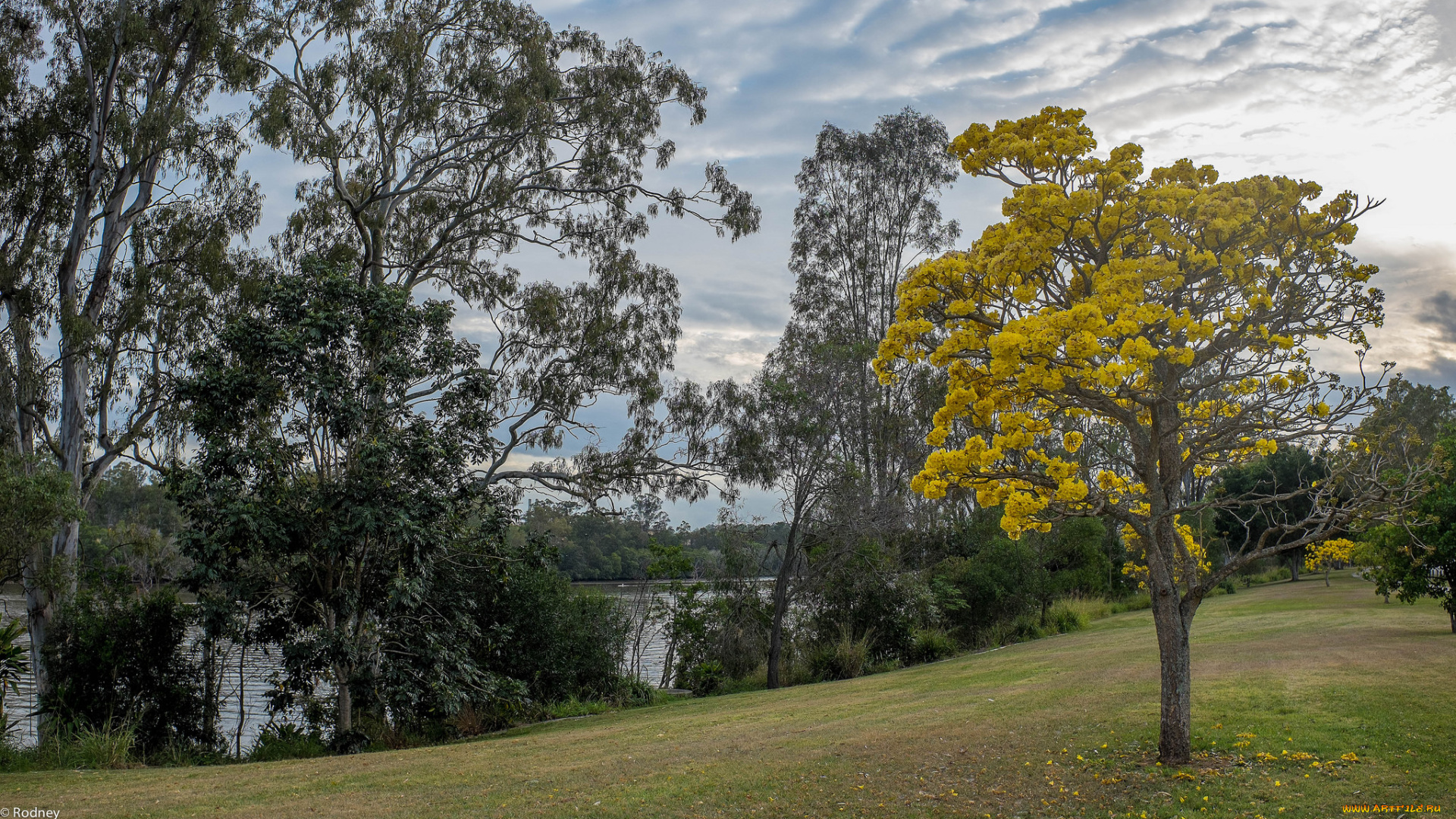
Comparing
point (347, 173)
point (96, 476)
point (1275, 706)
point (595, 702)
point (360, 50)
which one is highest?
point (360, 50)

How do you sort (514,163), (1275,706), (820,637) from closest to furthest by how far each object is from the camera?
(1275,706), (514,163), (820,637)

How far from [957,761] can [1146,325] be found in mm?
4111

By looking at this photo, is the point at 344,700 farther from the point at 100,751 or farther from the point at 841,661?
the point at 841,661

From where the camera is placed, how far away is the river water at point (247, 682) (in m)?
13.3

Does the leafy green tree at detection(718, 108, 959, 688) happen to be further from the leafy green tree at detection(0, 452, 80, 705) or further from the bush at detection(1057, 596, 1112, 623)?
the leafy green tree at detection(0, 452, 80, 705)

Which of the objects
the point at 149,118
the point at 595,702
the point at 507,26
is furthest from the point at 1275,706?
the point at 149,118

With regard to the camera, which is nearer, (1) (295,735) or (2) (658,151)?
(1) (295,735)

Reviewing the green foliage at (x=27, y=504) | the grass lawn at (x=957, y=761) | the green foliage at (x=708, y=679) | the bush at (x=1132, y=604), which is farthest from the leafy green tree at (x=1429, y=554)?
the green foliage at (x=27, y=504)

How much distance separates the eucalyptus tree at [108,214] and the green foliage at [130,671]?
3680mm

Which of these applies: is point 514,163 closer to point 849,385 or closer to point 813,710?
point 849,385

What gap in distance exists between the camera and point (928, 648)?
2012cm

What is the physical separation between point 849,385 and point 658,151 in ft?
23.1

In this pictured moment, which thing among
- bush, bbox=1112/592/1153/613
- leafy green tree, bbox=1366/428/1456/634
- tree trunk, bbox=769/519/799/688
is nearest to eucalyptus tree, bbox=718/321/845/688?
tree trunk, bbox=769/519/799/688

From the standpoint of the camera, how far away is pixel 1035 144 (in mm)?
7227
